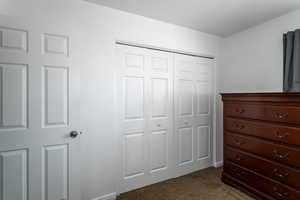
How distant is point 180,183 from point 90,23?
2.45m

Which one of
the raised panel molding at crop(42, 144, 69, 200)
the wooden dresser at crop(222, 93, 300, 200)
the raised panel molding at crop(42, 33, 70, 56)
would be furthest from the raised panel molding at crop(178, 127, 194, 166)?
the raised panel molding at crop(42, 33, 70, 56)

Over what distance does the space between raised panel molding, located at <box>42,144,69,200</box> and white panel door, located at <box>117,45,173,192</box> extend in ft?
2.30

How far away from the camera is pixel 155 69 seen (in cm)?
240

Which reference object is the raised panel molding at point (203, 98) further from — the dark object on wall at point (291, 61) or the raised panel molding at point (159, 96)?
the dark object on wall at point (291, 61)

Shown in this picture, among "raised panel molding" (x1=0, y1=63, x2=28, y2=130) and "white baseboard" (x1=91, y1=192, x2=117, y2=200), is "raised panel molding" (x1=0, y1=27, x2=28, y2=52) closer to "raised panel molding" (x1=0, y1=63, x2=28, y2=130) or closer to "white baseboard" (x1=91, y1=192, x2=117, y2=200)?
"raised panel molding" (x1=0, y1=63, x2=28, y2=130)

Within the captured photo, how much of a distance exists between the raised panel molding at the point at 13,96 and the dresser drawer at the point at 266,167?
2442 millimetres

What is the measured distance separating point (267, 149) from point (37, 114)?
2.40m

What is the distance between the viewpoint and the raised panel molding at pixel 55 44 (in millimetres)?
1513

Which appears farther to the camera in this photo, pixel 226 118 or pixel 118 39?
pixel 226 118

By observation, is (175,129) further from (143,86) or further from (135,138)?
(143,86)

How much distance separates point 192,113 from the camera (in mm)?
2754

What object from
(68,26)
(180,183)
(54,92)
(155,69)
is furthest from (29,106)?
(180,183)

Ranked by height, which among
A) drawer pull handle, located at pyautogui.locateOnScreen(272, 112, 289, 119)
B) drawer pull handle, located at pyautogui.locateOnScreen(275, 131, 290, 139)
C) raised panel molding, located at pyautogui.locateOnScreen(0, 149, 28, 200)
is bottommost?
raised panel molding, located at pyautogui.locateOnScreen(0, 149, 28, 200)

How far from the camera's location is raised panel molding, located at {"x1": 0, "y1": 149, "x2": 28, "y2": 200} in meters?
1.35
